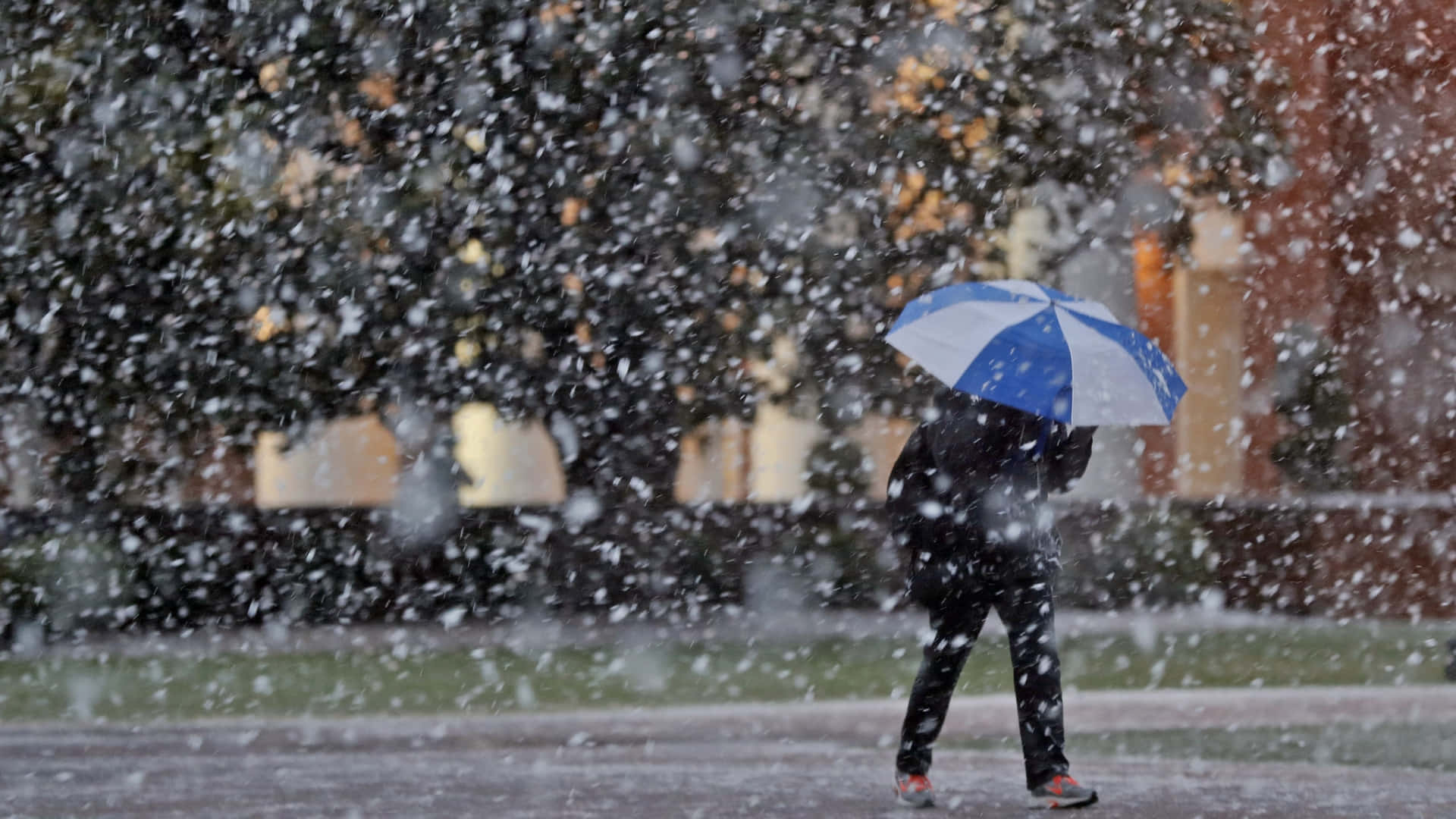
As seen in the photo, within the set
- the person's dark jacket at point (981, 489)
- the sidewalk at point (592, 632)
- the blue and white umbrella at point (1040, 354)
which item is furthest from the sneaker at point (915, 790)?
the sidewalk at point (592, 632)

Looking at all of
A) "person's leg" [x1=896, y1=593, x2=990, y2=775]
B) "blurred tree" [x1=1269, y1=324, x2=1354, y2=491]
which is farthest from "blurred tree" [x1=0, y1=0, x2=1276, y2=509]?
"person's leg" [x1=896, y1=593, x2=990, y2=775]

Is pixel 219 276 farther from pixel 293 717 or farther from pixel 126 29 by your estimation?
pixel 293 717

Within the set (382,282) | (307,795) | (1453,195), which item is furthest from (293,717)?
(1453,195)

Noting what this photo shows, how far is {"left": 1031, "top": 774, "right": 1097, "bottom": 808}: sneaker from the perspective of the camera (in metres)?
6.03

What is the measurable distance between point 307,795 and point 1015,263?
27.7ft

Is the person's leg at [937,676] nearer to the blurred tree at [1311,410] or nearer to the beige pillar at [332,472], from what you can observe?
the blurred tree at [1311,410]

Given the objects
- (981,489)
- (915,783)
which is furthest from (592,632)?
(981,489)

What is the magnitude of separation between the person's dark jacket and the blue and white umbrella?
0.47ft

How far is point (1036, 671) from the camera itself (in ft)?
19.6

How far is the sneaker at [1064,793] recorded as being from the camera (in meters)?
6.03

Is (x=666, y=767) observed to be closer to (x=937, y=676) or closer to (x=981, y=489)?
(x=937, y=676)

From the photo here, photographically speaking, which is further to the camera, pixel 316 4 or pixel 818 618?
pixel 818 618

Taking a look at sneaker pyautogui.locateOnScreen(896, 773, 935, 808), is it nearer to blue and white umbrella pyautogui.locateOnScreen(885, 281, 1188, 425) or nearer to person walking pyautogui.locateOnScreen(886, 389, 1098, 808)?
person walking pyautogui.locateOnScreen(886, 389, 1098, 808)

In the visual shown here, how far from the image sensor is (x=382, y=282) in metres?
12.3
